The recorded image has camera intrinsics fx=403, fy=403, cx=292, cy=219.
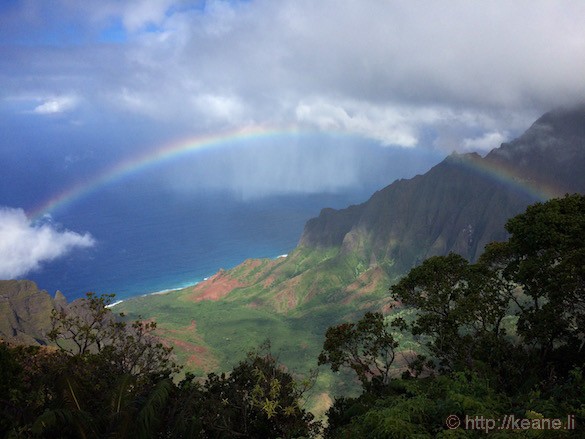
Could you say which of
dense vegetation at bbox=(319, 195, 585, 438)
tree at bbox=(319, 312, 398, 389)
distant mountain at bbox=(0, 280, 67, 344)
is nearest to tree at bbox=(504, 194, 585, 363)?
dense vegetation at bbox=(319, 195, 585, 438)

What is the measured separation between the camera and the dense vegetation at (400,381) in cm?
1180

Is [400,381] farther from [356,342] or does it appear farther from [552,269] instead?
[552,269]

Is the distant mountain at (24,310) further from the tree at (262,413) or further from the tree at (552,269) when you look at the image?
the tree at (552,269)

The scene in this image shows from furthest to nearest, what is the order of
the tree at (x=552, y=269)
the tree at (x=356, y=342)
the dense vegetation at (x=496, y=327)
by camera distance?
the tree at (x=356, y=342), the tree at (x=552, y=269), the dense vegetation at (x=496, y=327)

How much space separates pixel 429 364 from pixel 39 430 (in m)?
25.1

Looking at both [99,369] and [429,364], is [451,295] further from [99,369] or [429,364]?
[99,369]

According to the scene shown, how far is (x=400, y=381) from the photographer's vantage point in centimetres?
2203

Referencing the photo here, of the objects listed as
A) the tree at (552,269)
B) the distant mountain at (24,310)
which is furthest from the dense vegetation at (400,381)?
the distant mountain at (24,310)

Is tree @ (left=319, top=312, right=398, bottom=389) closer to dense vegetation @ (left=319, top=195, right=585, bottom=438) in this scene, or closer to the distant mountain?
dense vegetation @ (left=319, top=195, right=585, bottom=438)

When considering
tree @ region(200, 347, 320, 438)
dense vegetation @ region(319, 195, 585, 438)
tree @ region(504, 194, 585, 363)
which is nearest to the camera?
dense vegetation @ region(319, 195, 585, 438)

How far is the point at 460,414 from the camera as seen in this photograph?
11.7 m

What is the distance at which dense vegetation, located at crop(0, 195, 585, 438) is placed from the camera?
11.8 meters

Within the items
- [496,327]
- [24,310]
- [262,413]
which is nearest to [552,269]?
[496,327]

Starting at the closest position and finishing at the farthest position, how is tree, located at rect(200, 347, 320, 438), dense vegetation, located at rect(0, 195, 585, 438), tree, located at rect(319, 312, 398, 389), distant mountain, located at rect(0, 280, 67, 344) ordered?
dense vegetation, located at rect(0, 195, 585, 438) → tree, located at rect(200, 347, 320, 438) → tree, located at rect(319, 312, 398, 389) → distant mountain, located at rect(0, 280, 67, 344)
